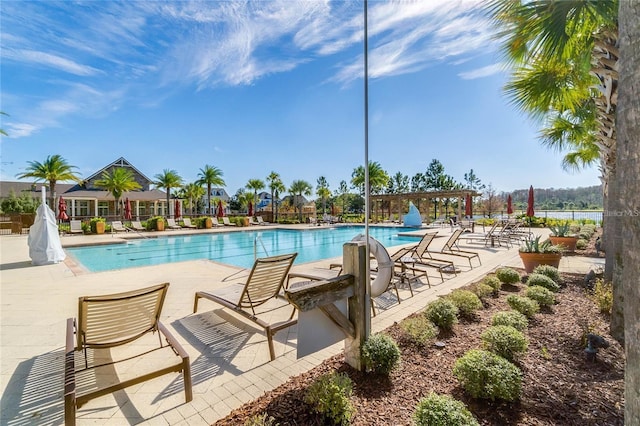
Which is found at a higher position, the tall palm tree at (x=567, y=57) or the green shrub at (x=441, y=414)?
the tall palm tree at (x=567, y=57)

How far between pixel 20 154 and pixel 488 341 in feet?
103

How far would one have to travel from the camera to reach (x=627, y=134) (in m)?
1.29

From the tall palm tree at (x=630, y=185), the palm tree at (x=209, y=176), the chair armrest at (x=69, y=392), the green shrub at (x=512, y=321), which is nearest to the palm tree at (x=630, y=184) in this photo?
the tall palm tree at (x=630, y=185)

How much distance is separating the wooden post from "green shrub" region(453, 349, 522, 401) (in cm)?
79

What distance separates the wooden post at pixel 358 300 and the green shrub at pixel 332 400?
0.52m

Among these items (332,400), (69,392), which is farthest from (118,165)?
(332,400)

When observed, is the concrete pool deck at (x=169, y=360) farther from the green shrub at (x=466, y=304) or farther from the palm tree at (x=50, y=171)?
the palm tree at (x=50, y=171)

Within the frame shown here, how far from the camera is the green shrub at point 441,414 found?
165 centimetres

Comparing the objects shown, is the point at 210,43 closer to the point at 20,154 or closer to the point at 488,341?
the point at 488,341

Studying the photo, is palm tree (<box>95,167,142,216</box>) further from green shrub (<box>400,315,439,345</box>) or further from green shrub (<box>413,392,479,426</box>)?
green shrub (<box>413,392,479,426</box>)

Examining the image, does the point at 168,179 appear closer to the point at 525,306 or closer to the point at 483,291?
the point at 483,291

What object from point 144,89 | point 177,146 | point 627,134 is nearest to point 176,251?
point 144,89

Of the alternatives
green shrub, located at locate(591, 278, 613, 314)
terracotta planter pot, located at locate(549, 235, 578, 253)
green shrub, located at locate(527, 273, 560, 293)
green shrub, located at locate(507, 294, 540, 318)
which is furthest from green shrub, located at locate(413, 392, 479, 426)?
terracotta planter pot, located at locate(549, 235, 578, 253)

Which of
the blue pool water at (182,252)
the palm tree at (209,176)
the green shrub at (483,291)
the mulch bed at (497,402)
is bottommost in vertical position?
the blue pool water at (182,252)
